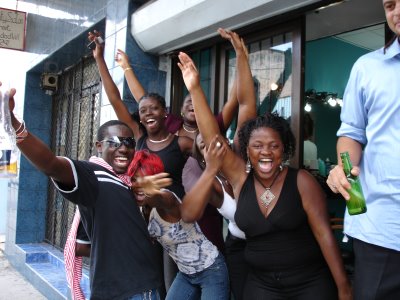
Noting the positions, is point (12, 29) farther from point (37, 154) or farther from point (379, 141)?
point (379, 141)

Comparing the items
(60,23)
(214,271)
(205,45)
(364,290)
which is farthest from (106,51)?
(364,290)

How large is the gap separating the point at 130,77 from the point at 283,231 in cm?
262

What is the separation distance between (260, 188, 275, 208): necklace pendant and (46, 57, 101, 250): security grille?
4.00m

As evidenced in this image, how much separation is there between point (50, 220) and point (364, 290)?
22.1 feet

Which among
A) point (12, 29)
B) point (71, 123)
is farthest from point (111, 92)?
point (12, 29)

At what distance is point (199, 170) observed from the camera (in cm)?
293

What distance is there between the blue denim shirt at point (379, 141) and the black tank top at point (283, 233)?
12.4 inches

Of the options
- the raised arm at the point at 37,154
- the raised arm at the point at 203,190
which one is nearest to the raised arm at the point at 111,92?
the raised arm at the point at 203,190

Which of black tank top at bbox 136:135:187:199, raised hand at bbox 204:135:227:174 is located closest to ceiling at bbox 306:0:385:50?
black tank top at bbox 136:135:187:199

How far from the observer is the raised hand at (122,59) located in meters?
4.37

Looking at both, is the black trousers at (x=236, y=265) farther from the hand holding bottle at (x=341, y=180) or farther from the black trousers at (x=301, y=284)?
the hand holding bottle at (x=341, y=180)

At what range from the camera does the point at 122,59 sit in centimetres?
440

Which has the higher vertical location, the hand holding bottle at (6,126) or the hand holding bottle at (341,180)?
the hand holding bottle at (6,126)

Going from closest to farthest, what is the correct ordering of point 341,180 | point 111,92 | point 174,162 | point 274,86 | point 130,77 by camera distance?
point 341,180 → point 174,162 → point 274,86 → point 111,92 → point 130,77
